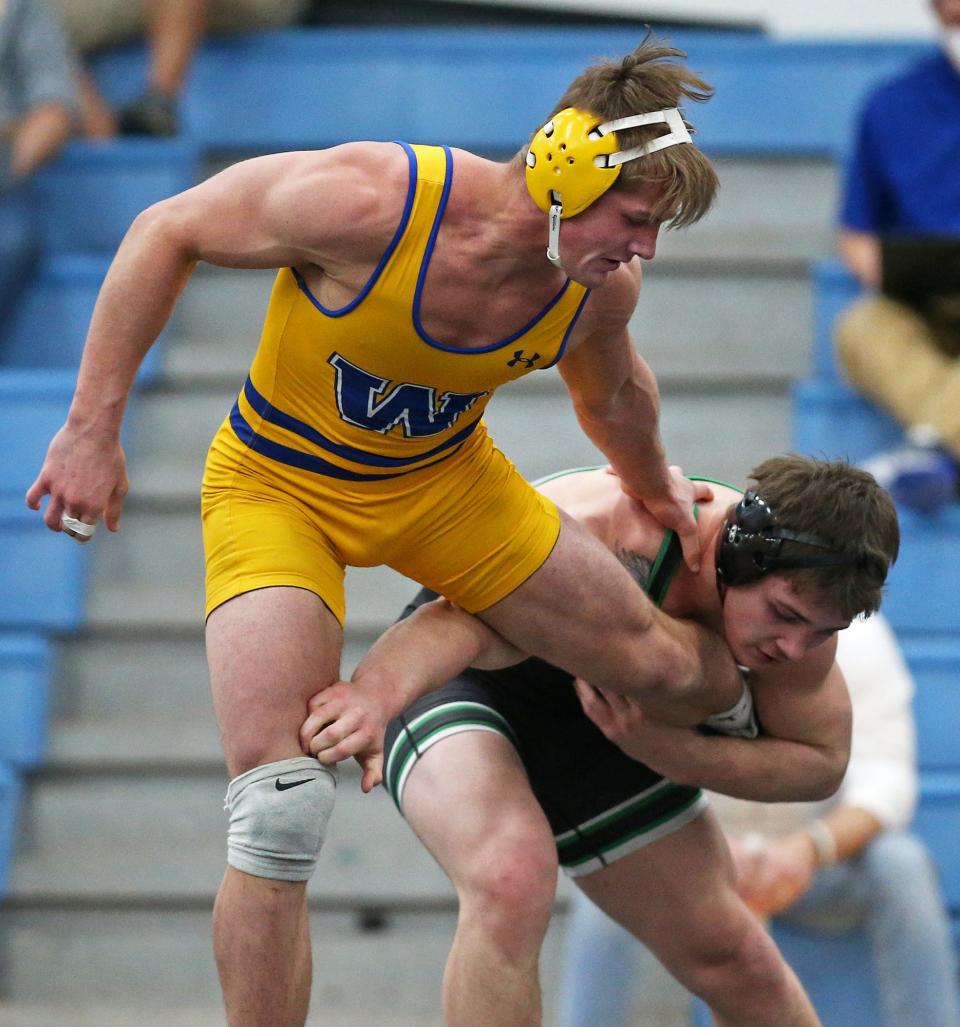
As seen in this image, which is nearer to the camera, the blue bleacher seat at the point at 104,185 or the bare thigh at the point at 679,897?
the bare thigh at the point at 679,897

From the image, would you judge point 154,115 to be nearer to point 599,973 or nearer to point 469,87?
point 469,87

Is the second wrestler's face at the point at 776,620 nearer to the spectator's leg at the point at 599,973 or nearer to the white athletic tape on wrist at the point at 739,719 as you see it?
the white athletic tape on wrist at the point at 739,719

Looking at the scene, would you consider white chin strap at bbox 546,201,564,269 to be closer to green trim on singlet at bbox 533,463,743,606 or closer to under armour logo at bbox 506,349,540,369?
under armour logo at bbox 506,349,540,369

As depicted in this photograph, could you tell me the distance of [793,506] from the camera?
2.60m

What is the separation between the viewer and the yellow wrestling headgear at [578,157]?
90.0 inches

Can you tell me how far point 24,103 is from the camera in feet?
16.3

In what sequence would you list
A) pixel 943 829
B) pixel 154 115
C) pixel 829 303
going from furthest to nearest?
1. pixel 154 115
2. pixel 829 303
3. pixel 943 829

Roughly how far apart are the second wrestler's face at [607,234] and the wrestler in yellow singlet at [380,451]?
0.12m

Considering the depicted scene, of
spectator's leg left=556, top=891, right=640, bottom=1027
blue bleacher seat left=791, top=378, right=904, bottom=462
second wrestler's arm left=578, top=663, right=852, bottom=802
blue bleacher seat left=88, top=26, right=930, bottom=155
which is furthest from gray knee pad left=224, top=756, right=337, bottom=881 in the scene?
blue bleacher seat left=88, top=26, right=930, bottom=155

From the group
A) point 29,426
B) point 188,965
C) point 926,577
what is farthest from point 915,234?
point 188,965

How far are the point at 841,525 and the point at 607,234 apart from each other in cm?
62

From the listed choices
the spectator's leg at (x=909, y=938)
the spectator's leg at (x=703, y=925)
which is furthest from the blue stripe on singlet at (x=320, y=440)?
the spectator's leg at (x=909, y=938)

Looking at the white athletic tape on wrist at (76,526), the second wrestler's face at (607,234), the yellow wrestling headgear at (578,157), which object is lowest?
the white athletic tape on wrist at (76,526)

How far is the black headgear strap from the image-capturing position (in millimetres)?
2572
